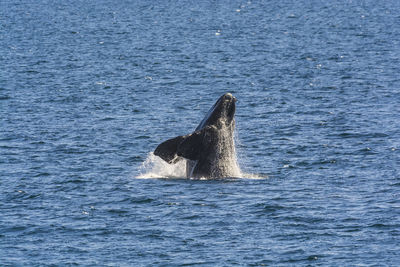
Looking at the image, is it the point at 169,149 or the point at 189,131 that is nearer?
the point at 169,149

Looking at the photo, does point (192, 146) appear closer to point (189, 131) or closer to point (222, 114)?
point (222, 114)

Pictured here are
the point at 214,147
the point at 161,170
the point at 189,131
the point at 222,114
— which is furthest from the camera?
the point at 189,131

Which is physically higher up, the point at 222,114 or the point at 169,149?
the point at 222,114

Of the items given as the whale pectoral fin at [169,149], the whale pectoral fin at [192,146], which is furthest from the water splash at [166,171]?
the whale pectoral fin at [169,149]

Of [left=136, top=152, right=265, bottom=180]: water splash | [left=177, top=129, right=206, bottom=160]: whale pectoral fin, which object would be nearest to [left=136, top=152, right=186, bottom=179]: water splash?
[left=136, top=152, right=265, bottom=180]: water splash

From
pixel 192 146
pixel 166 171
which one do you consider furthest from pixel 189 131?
pixel 192 146

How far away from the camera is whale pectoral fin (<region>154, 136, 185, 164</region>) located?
35.3m

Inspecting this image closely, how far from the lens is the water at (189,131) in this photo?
30.0m

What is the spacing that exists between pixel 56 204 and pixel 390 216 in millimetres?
13633

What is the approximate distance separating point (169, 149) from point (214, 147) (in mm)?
2505

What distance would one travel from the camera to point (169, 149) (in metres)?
35.5

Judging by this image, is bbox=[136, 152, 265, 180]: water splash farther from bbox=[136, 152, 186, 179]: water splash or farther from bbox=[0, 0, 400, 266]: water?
bbox=[0, 0, 400, 266]: water

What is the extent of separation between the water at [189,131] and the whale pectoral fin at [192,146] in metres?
1.37

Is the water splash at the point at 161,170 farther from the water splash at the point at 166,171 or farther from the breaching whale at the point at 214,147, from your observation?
the breaching whale at the point at 214,147
